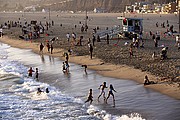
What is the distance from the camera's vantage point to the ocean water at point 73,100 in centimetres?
1504

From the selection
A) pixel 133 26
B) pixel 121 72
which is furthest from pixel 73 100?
pixel 133 26

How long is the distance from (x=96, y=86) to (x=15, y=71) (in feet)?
29.2

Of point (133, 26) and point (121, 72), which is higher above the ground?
point (133, 26)

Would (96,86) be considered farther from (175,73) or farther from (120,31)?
(120,31)

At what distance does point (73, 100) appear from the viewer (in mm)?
17641

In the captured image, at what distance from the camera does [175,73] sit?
20.3 meters

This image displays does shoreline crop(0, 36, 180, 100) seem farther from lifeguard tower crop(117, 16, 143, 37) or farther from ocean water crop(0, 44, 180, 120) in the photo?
lifeguard tower crop(117, 16, 143, 37)

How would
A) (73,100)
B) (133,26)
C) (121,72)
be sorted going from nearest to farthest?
(73,100) → (121,72) → (133,26)

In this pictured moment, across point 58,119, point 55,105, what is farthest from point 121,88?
point 58,119

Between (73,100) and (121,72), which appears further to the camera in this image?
(121,72)

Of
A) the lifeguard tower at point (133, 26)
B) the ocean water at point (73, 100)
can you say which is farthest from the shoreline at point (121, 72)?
the lifeguard tower at point (133, 26)

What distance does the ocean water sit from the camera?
49.3ft

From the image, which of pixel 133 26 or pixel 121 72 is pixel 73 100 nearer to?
pixel 121 72

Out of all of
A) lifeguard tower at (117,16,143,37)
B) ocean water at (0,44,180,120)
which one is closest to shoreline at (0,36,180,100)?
ocean water at (0,44,180,120)
